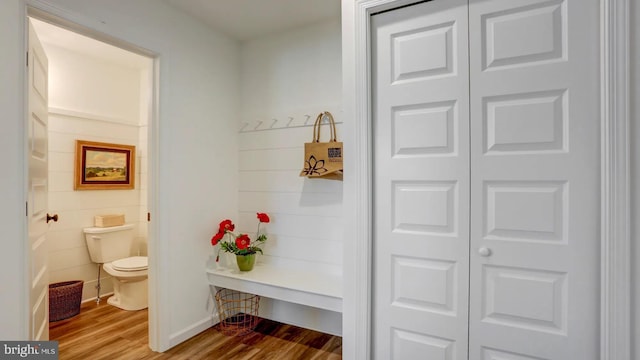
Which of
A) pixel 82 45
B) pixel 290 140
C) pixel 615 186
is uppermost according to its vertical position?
pixel 82 45

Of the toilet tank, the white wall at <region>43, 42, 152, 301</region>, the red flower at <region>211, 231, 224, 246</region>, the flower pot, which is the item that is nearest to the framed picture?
the white wall at <region>43, 42, 152, 301</region>

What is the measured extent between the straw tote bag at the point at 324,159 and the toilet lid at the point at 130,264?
65.9 inches

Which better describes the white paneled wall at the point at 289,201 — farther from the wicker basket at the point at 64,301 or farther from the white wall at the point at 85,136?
the wicker basket at the point at 64,301

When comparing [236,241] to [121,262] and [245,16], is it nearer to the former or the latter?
[121,262]

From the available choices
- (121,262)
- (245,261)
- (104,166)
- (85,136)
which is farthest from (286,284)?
(85,136)

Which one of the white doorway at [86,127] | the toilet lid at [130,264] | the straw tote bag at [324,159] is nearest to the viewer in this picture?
the straw tote bag at [324,159]

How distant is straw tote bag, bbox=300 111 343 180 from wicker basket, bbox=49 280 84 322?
2.22 metres

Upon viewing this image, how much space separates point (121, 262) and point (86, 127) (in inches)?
53.3

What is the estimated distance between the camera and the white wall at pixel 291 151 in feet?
8.37

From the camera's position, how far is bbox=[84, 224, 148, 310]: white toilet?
9.66 ft

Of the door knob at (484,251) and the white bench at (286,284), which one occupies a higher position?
the door knob at (484,251)

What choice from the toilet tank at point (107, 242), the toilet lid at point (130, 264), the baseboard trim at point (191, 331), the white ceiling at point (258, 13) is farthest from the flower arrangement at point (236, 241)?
the white ceiling at point (258, 13)

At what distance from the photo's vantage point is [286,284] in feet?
7.59

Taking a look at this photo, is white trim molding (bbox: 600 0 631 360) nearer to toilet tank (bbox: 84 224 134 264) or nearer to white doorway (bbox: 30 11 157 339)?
white doorway (bbox: 30 11 157 339)
